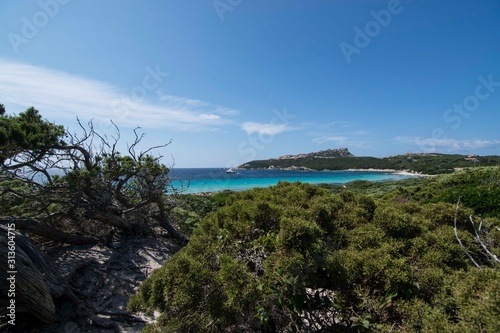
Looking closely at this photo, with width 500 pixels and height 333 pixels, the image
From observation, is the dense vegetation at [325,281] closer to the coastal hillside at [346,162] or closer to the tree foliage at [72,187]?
the tree foliage at [72,187]

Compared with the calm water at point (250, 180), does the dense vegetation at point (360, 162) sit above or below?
above

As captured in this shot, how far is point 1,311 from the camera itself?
3.29 meters

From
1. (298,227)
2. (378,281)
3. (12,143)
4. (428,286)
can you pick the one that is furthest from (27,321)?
(428,286)

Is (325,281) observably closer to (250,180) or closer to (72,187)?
(72,187)

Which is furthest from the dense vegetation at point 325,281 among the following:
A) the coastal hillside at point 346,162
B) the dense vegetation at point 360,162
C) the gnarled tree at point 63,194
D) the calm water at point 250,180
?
the dense vegetation at point 360,162

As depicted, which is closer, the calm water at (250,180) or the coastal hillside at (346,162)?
the calm water at (250,180)

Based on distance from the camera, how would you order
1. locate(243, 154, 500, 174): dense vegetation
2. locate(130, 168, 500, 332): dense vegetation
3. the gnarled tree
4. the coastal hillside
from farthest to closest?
the coastal hillside
locate(243, 154, 500, 174): dense vegetation
the gnarled tree
locate(130, 168, 500, 332): dense vegetation

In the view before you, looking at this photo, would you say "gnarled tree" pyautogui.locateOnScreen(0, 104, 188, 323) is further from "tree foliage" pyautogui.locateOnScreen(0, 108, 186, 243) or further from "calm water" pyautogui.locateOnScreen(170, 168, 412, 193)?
"calm water" pyautogui.locateOnScreen(170, 168, 412, 193)

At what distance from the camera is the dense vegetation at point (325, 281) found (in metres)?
2.17

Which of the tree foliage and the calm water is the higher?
the tree foliage

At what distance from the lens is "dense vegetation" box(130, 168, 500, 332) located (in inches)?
85.4

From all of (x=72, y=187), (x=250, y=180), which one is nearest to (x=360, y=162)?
(x=250, y=180)

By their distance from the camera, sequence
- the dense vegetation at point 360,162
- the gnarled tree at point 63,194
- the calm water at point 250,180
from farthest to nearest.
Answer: the dense vegetation at point 360,162 < the calm water at point 250,180 < the gnarled tree at point 63,194

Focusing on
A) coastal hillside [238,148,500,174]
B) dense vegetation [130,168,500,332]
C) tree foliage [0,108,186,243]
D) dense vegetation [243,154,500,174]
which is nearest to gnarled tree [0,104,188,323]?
tree foliage [0,108,186,243]
